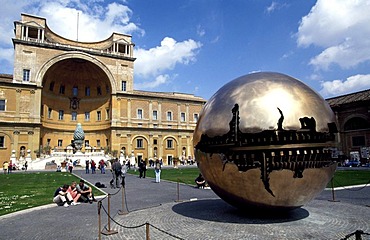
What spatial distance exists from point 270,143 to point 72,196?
9.23 m

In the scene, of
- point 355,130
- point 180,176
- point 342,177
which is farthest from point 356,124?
point 180,176

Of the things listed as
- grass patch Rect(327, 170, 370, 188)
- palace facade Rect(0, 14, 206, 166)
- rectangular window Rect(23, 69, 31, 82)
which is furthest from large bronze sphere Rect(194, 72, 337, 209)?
rectangular window Rect(23, 69, 31, 82)

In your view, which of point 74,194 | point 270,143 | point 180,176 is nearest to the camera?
point 270,143

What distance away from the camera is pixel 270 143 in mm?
6312

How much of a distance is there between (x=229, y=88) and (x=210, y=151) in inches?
66.6

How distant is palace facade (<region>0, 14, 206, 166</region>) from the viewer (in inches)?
1882

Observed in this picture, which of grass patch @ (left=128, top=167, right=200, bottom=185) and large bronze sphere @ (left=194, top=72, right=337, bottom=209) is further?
grass patch @ (left=128, top=167, right=200, bottom=185)

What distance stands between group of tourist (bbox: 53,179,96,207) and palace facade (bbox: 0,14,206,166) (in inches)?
1553

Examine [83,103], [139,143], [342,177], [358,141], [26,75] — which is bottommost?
[342,177]

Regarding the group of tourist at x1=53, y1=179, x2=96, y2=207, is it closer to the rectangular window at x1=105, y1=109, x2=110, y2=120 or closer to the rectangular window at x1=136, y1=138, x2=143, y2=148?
the rectangular window at x1=136, y1=138, x2=143, y2=148

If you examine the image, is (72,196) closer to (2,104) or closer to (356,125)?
(2,104)

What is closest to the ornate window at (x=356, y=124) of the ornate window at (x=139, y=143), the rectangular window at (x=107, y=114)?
the ornate window at (x=139, y=143)

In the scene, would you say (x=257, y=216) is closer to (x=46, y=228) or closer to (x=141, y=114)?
(x=46, y=228)

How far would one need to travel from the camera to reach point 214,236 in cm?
611
